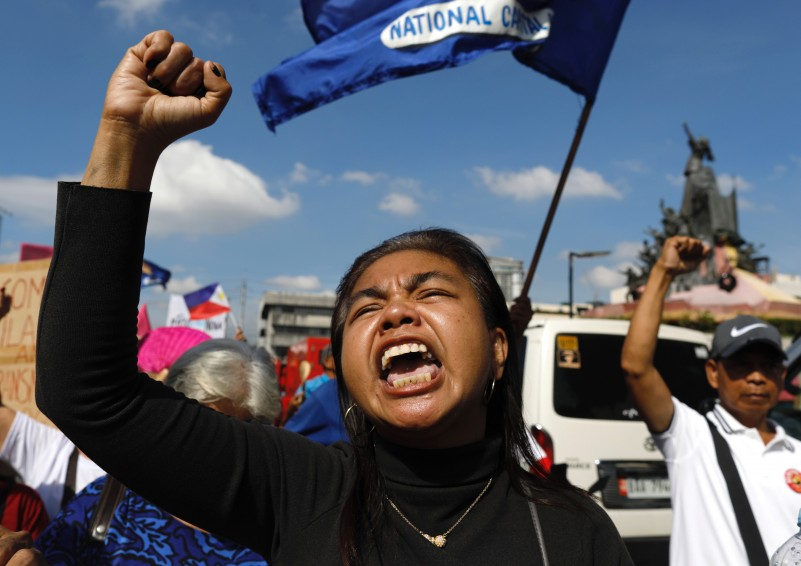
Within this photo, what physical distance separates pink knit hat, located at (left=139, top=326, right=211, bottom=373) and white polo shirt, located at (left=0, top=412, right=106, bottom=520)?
735 millimetres

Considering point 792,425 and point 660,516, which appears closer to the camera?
point 792,425

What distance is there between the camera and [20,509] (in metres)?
2.73

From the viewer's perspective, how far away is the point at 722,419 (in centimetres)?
283

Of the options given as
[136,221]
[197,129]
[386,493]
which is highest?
[197,129]

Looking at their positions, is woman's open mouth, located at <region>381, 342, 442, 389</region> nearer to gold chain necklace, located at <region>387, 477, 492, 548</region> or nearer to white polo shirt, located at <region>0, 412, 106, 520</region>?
gold chain necklace, located at <region>387, 477, 492, 548</region>

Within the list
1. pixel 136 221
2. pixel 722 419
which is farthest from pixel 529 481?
pixel 722 419

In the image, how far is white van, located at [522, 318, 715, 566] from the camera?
504 cm

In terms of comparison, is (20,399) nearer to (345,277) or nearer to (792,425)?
(345,277)

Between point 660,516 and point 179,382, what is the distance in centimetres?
391

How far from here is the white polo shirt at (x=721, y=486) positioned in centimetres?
249

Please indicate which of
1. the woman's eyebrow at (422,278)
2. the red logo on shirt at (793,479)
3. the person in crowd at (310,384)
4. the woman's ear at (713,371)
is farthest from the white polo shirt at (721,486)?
the person in crowd at (310,384)

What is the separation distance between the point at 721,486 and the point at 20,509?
104 inches

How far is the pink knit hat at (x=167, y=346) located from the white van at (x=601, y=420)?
2253 millimetres

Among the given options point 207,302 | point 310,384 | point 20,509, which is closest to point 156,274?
point 207,302
